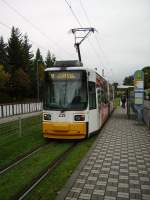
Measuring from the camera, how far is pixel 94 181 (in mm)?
7180

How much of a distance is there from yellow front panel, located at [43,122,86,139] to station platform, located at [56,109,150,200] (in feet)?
3.76

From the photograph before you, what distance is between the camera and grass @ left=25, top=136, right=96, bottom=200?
6.38m

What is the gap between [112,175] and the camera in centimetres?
770

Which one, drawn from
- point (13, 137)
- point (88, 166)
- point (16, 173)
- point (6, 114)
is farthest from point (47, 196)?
point (6, 114)

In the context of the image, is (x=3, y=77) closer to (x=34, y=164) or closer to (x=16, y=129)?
(x=16, y=129)

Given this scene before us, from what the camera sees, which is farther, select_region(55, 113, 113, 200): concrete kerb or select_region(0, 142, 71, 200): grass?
select_region(0, 142, 71, 200): grass

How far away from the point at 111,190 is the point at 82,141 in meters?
6.94

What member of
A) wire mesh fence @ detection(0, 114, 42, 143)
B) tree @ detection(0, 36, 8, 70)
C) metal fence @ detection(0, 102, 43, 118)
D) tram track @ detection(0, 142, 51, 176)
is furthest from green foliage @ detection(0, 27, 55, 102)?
tram track @ detection(0, 142, 51, 176)

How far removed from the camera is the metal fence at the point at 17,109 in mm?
26419

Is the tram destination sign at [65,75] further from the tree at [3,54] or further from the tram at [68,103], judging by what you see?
the tree at [3,54]

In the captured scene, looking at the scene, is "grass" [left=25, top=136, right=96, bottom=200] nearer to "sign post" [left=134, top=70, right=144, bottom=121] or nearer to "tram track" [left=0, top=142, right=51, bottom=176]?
"tram track" [left=0, top=142, right=51, bottom=176]

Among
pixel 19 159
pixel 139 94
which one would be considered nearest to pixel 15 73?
pixel 139 94

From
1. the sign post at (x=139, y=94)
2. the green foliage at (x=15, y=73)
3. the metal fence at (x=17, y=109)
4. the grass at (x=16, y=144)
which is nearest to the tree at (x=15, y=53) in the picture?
the green foliage at (x=15, y=73)

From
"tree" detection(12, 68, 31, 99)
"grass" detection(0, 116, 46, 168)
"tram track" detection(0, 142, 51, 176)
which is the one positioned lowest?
"tram track" detection(0, 142, 51, 176)
